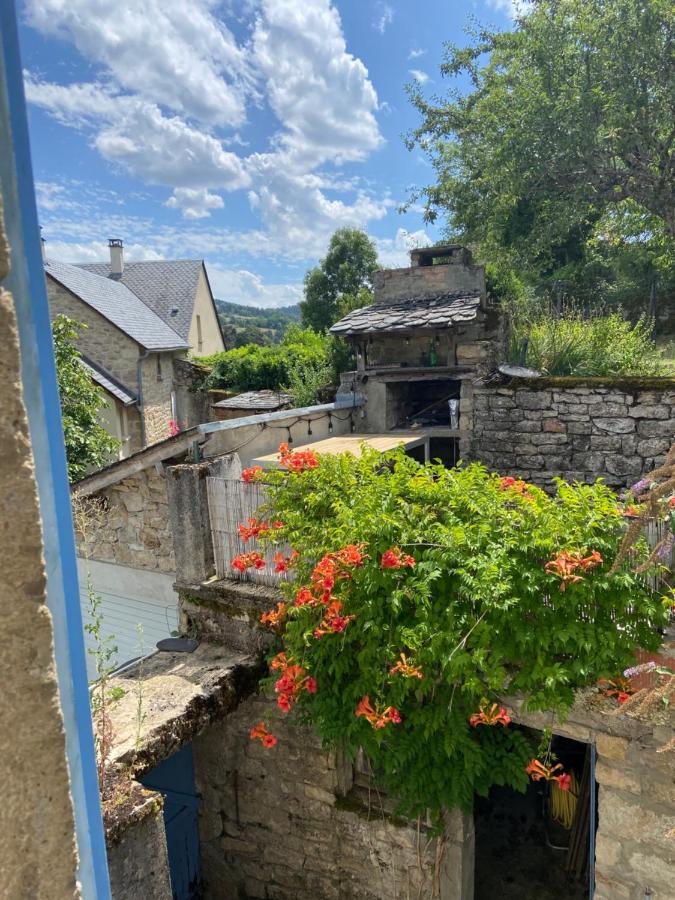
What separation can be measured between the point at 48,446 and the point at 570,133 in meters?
12.6

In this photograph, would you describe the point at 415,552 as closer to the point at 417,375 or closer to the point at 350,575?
the point at 350,575

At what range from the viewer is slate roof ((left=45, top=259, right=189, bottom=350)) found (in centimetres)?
1989

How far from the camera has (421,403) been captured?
10273 millimetres

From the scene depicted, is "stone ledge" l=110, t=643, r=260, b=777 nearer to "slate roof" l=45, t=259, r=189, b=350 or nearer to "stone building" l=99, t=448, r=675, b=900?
"stone building" l=99, t=448, r=675, b=900

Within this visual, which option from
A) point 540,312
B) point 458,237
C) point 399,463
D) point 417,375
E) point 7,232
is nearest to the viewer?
point 7,232

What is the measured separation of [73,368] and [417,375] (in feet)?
22.6

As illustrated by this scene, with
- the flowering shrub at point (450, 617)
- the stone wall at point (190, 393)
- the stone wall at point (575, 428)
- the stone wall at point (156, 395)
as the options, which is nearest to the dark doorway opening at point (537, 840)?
the flowering shrub at point (450, 617)

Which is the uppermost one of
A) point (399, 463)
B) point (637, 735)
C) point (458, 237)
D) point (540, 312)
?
point (458, 237)

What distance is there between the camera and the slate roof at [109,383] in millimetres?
18266

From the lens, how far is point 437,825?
4.23m

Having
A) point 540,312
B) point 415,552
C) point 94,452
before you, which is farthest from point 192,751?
point 540,312

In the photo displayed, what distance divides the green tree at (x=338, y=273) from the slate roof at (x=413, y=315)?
2008 cm

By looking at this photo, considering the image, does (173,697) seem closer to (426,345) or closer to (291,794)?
(291,794)

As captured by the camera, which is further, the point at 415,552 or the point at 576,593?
the point at 415,552
